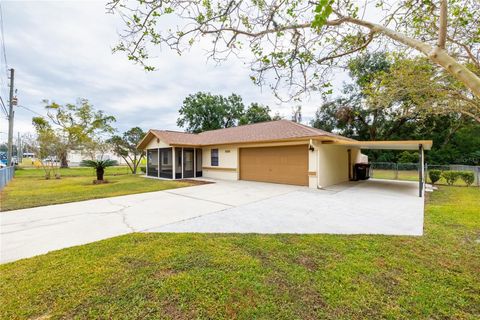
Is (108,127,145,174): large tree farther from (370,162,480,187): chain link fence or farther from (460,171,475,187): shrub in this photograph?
(460,171,475,187): shrub

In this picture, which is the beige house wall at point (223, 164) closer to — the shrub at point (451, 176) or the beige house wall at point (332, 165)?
the beige house wall at point (332, 165)

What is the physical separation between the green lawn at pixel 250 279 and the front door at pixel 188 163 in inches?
472

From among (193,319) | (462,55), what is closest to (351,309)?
(193,319)

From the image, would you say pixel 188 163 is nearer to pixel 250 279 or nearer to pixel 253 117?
pixel 250 279

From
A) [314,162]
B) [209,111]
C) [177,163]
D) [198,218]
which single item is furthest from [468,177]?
[209,111]

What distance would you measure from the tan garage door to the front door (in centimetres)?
437

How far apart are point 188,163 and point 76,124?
57.0 ft

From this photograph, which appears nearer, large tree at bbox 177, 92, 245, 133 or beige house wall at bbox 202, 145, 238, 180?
beige house wall at bbox 202, 145, 238, 180

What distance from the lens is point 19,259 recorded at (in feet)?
11.4

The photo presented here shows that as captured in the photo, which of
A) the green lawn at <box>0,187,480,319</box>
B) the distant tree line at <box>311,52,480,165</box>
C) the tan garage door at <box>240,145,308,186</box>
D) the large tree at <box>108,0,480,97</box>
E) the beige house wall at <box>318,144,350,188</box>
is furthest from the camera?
the distant tree line at <box>311,52,480,165</box>

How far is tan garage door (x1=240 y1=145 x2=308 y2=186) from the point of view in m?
11.4

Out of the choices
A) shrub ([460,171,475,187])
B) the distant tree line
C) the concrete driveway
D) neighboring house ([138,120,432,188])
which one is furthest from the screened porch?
shrub ([460,171,475,187])

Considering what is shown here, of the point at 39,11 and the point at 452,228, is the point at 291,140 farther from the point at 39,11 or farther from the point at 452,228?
the point at 39,11

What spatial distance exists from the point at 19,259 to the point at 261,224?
440cm
